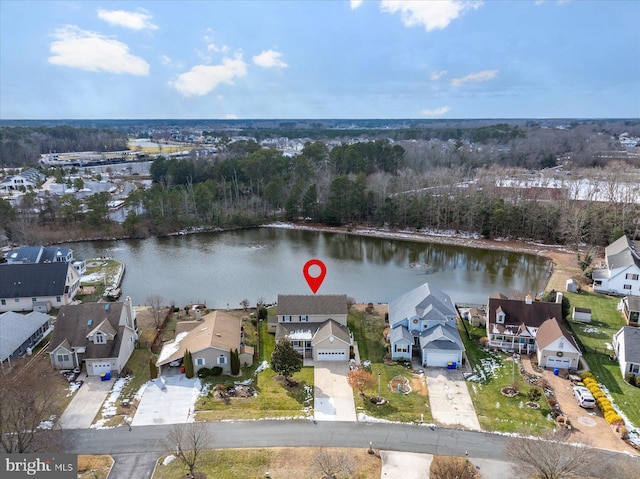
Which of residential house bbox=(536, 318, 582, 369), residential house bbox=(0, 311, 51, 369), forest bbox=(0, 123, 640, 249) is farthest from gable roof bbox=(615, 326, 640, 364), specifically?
residential house bbox=(0, 311, 51, 369)

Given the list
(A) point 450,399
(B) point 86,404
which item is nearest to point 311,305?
(A) point 450,399

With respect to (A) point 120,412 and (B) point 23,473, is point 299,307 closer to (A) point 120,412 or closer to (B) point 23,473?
(A) point 120,412

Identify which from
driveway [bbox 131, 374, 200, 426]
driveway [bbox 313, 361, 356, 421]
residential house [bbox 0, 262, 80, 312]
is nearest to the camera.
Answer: driveway [bbox 131, 374, 200, 426]

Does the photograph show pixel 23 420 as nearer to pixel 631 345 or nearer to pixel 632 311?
pixel 631 345

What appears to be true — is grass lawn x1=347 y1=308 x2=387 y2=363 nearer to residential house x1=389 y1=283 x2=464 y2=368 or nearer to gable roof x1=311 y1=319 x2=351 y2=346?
residential house x1=389 y1=283 x2=464 y2=368

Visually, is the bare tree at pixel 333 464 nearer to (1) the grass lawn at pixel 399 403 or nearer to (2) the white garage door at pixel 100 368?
(1) the grass lawn at pixel 399 403

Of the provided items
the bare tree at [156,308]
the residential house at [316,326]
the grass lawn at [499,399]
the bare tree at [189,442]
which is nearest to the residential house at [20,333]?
the bare tree at [156,308]
